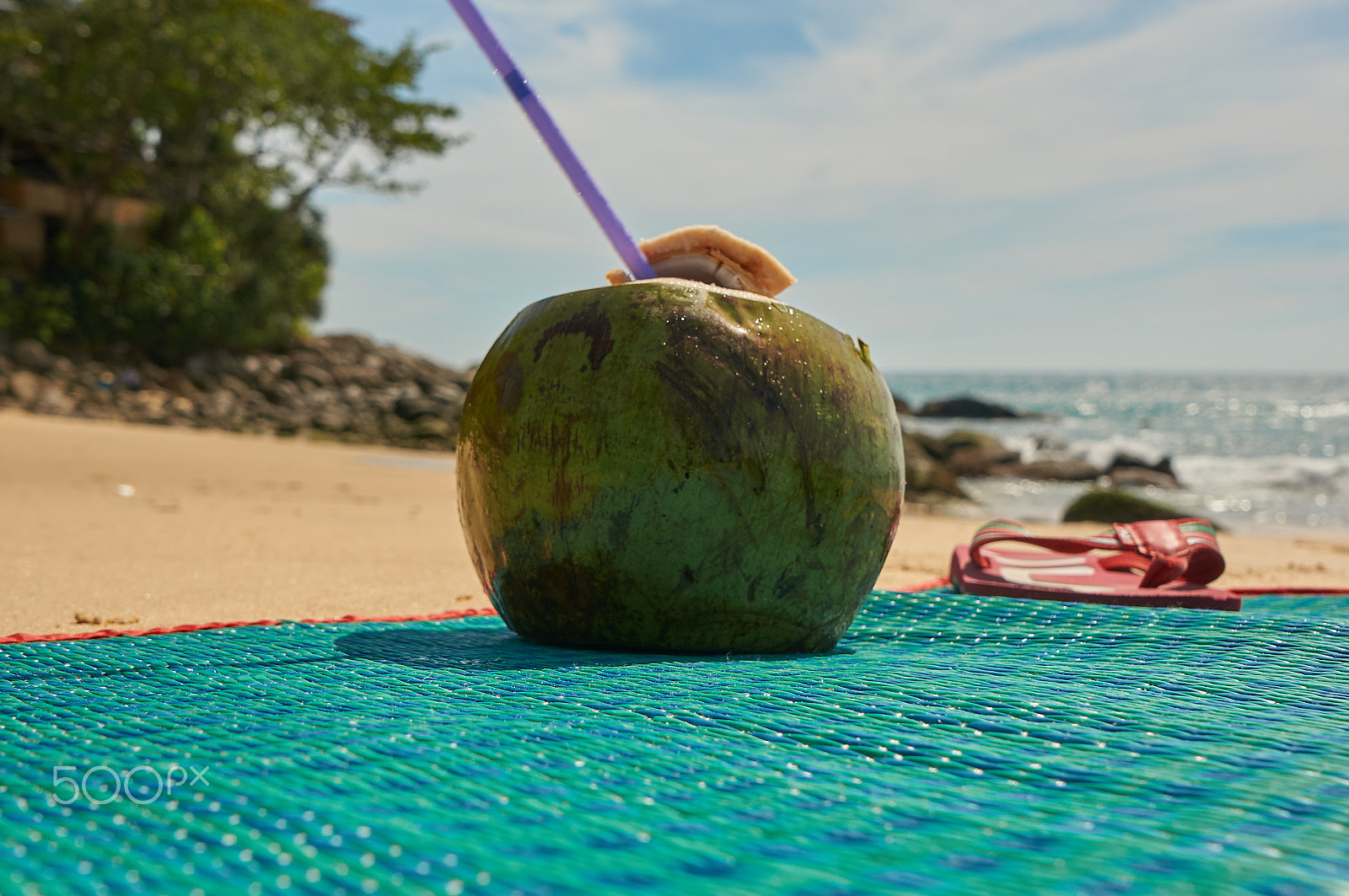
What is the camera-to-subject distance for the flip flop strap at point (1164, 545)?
2959mm

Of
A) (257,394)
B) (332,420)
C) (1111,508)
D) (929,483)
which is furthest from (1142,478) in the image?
(257,394)

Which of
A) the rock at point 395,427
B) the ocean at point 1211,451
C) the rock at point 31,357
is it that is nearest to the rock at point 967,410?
the ocean at point 1211,451

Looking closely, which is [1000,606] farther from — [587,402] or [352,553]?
[352,553]

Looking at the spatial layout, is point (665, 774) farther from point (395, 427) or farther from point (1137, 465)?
point (1137, 465)

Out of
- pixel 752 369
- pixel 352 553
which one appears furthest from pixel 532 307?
pixel 352 553

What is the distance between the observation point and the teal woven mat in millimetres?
877

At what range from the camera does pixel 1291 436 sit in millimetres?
29969

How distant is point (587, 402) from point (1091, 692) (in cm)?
94

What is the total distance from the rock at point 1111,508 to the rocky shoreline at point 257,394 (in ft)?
27.8

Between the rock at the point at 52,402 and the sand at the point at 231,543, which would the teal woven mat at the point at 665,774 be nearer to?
the sand at the point at 231,543

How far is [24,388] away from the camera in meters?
13.8

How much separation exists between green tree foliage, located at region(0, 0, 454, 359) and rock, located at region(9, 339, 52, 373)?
34.8 inches

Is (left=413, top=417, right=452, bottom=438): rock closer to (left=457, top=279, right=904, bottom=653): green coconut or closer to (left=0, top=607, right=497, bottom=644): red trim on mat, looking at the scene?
(left=0, top=607, right=497, bottom=644): red trim on mat

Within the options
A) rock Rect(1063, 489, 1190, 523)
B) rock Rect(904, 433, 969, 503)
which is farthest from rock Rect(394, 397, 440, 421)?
rock Rect(1063, 489, 1190, 523)
